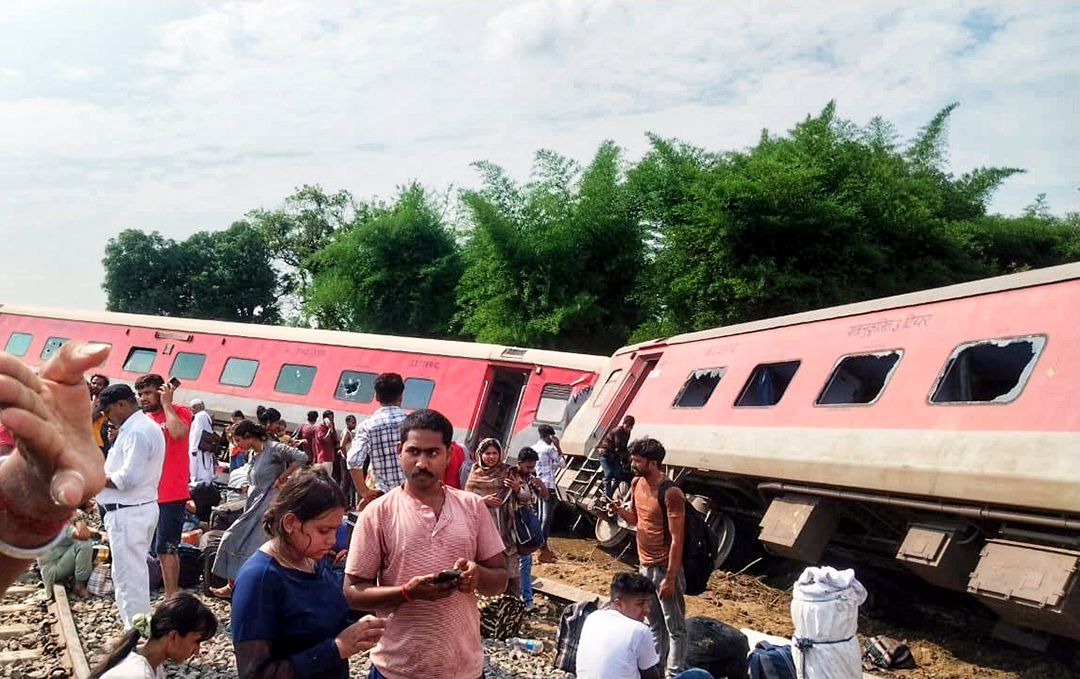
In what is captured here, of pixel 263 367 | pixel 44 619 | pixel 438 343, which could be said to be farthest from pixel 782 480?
pixel 263 367

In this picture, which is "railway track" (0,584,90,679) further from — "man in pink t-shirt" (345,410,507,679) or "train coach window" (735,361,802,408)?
"train coach window" (735,361,802,408)

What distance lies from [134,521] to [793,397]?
5790 mm

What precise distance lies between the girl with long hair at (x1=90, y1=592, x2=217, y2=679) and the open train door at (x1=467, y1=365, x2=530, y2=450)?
995 cm

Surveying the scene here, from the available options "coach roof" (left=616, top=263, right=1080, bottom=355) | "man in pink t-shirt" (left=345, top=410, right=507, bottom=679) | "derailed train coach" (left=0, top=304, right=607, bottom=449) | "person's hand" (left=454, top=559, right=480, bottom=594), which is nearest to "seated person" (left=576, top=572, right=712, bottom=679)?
"man in pink t-shirt" (left=345, top=410, right=507, bottom=679)

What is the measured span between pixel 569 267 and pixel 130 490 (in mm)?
18410

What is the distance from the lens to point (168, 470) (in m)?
6.50

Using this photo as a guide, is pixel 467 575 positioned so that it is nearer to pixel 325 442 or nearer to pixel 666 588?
pixel 666 588

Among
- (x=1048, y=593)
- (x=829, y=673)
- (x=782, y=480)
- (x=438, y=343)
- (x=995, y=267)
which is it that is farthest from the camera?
(x=995, y=267)

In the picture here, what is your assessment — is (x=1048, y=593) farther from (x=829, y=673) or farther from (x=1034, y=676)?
(x=829, y=673)

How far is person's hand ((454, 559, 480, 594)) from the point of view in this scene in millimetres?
3213

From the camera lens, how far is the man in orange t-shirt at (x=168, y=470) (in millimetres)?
6496

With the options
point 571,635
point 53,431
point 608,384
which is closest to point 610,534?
point 608,384

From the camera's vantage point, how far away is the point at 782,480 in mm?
8203

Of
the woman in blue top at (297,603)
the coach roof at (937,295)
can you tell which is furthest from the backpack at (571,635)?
the coach roof at (937,295)
